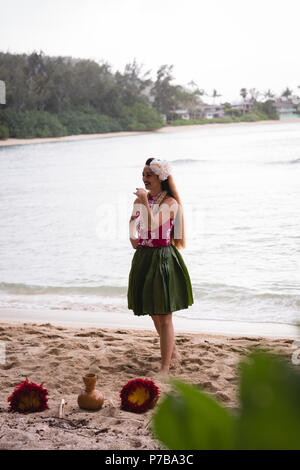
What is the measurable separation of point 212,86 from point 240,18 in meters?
1.67

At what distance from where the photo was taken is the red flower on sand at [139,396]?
2410 mm

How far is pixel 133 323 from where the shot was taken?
165 inches

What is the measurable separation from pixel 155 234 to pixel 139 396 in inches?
30.0

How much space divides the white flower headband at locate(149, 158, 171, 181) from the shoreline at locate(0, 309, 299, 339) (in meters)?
1.45

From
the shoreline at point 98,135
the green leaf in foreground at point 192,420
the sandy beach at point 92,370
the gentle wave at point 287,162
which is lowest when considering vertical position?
the sandy beach at point 92,370

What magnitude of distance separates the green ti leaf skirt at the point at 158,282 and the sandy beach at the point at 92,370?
0.34 meters

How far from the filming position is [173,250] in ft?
9.29

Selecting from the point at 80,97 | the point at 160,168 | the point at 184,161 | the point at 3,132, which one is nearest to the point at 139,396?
the point at 160,168

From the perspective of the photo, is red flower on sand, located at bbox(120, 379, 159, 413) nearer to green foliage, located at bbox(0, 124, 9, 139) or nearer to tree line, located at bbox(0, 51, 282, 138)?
tree line, located at bbox(0, 51, 282, 138)

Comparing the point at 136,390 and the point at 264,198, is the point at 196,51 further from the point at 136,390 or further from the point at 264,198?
the point at 136,390

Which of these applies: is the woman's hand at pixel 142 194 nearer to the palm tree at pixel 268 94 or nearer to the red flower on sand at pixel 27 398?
the red flower on sand at pixel 27 398

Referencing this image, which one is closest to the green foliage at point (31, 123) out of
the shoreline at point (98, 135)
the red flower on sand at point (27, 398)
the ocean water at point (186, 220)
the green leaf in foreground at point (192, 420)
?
the shoreline at point (98, 135)

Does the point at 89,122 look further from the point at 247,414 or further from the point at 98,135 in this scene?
the point at 247,414
